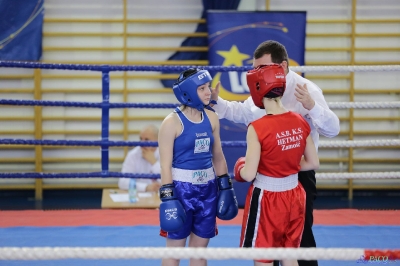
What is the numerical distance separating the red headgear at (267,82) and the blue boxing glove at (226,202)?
1.51 ft

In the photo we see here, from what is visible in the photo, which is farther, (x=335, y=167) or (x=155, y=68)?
(x=335, y=167)

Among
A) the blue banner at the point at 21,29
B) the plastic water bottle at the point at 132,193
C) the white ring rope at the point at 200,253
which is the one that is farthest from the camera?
the blue banner at the point at 21,29

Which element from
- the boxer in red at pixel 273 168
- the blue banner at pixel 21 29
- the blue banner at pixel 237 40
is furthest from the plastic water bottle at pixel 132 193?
the blue banner at pixel 21 29

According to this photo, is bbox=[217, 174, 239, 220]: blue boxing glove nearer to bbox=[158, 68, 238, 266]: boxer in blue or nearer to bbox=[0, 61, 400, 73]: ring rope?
bbox=[158, 68, 238, 266]: boxer in blue

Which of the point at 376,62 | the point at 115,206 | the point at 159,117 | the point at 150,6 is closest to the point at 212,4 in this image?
the point at 150,6

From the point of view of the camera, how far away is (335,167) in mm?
7129

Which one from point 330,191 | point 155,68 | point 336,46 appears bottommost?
point 330,191

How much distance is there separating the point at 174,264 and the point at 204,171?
451 mm

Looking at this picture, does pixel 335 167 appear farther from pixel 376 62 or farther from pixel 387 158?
pixel 376 62

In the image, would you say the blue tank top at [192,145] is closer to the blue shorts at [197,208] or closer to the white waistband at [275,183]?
the blue shorts at [197,208]

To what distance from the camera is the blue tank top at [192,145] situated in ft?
8.25

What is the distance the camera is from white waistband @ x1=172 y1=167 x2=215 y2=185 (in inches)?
100.0

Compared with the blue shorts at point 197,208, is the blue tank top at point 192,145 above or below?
above

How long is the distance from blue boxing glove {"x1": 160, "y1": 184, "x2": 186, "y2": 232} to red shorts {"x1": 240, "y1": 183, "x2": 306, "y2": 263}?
288 millimetres
